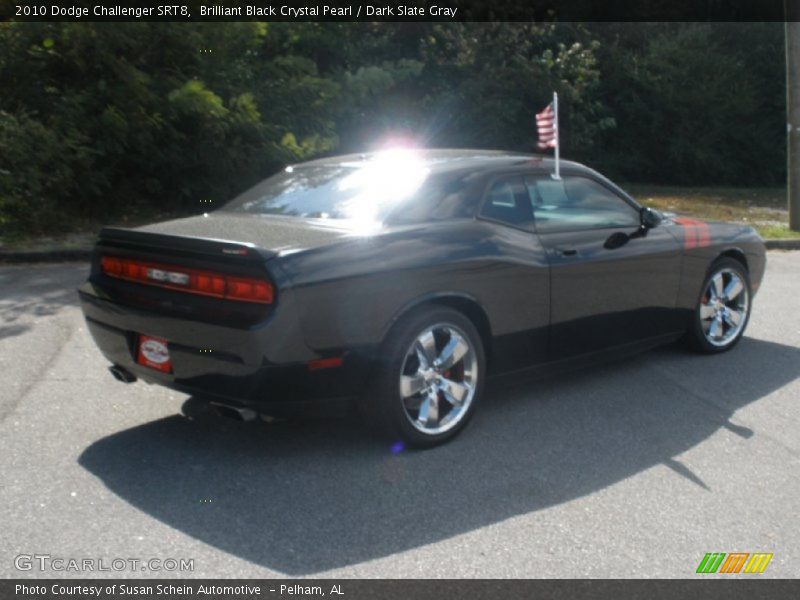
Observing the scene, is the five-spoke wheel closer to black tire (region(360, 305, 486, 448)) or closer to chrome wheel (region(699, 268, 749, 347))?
chrome wheel (region(699, 268, 749, 347))

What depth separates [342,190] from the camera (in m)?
5.35

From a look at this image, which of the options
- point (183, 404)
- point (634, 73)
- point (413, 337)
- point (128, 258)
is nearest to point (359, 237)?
point (413, 337)

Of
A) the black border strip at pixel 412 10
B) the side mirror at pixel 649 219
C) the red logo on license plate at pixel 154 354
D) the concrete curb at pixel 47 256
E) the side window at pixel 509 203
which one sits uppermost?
the black border strip at pixel 412 10

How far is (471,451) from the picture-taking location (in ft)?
16.0

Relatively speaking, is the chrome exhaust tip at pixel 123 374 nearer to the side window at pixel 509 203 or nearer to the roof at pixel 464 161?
the roof at pixel 464 161

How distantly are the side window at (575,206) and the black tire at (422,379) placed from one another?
98cm

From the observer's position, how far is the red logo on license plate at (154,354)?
15.1 feet

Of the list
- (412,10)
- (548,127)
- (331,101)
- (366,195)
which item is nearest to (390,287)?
(366,195)

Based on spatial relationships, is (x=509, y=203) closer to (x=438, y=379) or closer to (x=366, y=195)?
(x=366, y=195)

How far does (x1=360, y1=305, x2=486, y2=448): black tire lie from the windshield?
63 centimetres

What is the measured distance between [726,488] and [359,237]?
2079 millimetres

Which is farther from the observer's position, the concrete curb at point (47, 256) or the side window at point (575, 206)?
the concrete curb at point (47, 256)

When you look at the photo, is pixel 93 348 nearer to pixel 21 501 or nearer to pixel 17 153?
pixel 21 501
